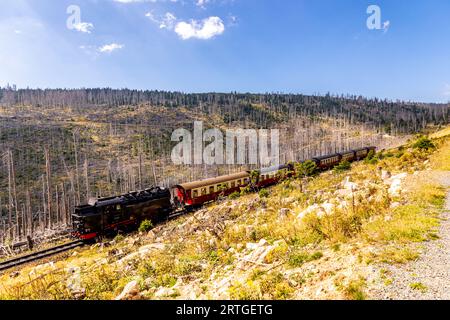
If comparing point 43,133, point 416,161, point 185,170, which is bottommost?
point 185,170

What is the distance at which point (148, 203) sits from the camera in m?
25.1

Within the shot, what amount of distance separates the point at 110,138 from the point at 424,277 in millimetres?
102248

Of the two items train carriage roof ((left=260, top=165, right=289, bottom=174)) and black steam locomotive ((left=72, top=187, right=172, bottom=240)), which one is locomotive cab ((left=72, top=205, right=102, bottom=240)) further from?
train carriage roof ((left=260, top=165, right=289, bottom=174))

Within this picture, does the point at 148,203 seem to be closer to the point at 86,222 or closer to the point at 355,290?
the point at 86,222

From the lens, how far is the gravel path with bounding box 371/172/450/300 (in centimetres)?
487

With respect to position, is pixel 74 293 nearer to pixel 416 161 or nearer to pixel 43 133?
pixel 416 161

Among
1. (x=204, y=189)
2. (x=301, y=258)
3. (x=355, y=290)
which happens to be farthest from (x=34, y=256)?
(x=355, y=290)

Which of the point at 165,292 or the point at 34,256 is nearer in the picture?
the point at 165,292

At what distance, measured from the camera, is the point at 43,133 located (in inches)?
3430

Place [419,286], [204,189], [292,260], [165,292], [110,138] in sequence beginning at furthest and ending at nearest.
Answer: [110,138], [204,189], [292,260], [165,292], [419,286]

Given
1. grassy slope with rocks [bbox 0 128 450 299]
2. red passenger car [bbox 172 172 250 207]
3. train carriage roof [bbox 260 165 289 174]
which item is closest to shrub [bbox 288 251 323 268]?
grassy slope with rocks [bbox 0 128 450 299]

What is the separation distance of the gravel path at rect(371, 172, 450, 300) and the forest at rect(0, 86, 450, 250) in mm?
30745
